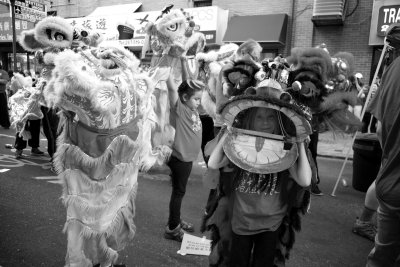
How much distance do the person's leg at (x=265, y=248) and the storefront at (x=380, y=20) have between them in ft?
31.0

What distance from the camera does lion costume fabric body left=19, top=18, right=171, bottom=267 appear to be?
7.02 feet

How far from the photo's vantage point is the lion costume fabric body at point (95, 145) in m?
2.14

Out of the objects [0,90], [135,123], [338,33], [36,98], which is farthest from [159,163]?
[338,33]

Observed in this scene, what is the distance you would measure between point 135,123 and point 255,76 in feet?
3.29

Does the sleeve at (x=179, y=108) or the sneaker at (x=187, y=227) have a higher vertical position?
the sleeve at (x=179, y=108)

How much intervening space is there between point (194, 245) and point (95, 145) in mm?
1527

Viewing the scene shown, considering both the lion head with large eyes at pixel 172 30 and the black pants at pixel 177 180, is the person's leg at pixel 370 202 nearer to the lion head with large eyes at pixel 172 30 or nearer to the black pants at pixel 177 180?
the black pants at pixel 177 180

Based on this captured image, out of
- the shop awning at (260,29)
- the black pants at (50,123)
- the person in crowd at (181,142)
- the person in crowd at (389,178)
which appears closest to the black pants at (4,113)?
the black pants at (50,123)

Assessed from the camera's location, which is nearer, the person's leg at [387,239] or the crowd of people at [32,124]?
the person's leg at [387,239]

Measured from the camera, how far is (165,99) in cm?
341

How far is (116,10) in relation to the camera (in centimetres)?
1456

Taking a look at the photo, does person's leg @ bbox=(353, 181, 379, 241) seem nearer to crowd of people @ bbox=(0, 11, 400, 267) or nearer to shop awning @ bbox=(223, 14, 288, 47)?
crowd of people @ bbox=(0, 11, 400, 267)

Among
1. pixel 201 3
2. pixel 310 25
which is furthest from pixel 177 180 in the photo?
pixel 201 3

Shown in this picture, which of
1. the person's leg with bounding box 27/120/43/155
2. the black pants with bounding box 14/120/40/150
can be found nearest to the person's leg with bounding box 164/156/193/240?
the black pants with bounding box 14/120/40/150
